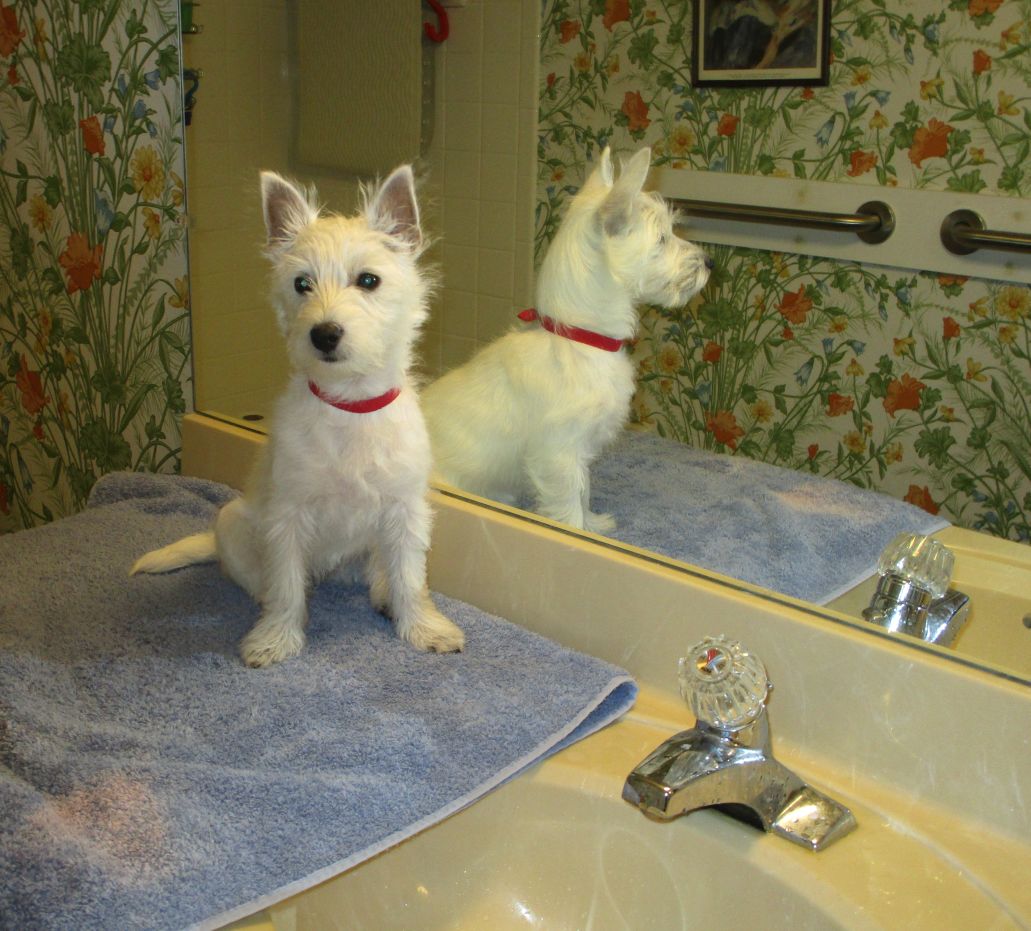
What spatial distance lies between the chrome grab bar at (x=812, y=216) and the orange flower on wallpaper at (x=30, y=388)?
70.2 inches

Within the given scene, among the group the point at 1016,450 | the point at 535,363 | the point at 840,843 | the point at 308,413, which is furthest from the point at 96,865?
the point at 1016,450

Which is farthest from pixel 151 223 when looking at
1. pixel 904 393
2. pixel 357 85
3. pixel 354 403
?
pixel 904 393

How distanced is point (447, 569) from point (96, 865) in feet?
2.46

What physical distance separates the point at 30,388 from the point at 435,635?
62.9 inches

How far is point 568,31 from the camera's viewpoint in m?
1.35

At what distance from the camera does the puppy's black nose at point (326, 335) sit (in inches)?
49.7

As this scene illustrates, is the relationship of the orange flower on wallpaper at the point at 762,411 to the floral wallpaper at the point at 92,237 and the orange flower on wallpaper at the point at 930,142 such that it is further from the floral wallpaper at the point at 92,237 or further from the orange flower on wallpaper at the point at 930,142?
the floral wallpaper at the point at 92,237

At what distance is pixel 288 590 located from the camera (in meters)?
1.43

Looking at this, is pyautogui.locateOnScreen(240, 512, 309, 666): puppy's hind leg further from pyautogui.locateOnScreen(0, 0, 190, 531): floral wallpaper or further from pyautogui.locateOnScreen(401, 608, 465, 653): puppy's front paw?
pyautogui.locateOnScreen(0, 0, 190, 531): floral wallpaper

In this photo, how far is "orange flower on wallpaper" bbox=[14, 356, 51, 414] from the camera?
8.31ft

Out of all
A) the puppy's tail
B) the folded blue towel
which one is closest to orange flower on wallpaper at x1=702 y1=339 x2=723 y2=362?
the folded blue towel

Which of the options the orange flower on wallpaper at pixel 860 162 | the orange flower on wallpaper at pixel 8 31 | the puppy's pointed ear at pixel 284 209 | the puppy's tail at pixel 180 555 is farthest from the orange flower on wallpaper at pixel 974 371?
the orange flower on wallpaper at pixel 8 31

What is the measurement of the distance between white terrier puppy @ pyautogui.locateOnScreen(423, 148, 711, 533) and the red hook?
333 mm

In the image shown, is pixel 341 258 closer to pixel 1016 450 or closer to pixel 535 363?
pixel 535 363
